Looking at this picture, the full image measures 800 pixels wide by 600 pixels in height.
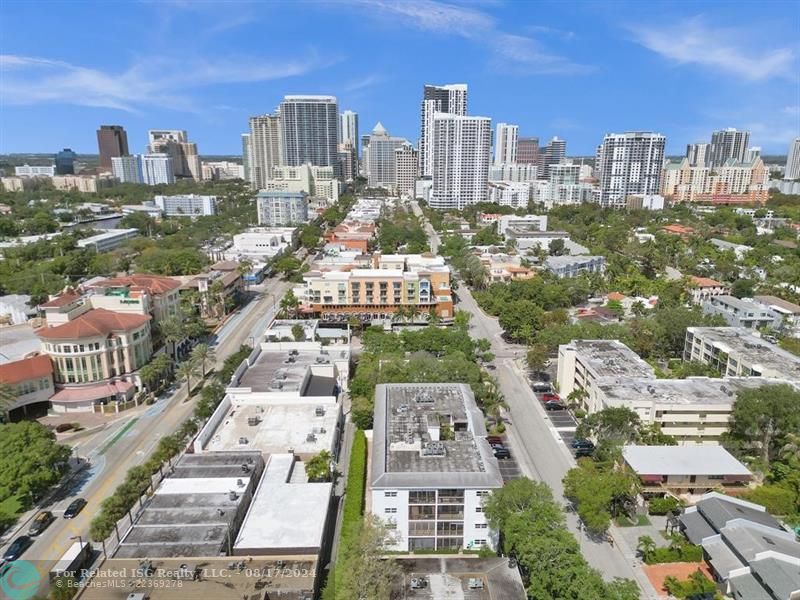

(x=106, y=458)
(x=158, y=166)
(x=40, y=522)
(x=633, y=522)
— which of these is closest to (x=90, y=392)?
(x=106, y=458)

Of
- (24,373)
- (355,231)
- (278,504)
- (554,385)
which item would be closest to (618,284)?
(554,385)

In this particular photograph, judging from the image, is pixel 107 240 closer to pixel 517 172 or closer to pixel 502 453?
pixel 502 453

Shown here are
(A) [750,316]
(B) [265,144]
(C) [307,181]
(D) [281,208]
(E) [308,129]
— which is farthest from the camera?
(B) [265,144]

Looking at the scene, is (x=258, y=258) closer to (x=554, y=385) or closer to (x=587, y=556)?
(x=554, y=385)

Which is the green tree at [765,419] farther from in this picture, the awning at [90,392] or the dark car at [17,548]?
the awning at [90,392]

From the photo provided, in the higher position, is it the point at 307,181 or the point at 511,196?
the point at 307,181

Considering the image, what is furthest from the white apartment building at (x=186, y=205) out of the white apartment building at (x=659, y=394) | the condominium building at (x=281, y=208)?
the white apartment building at (x=659, y=394)
